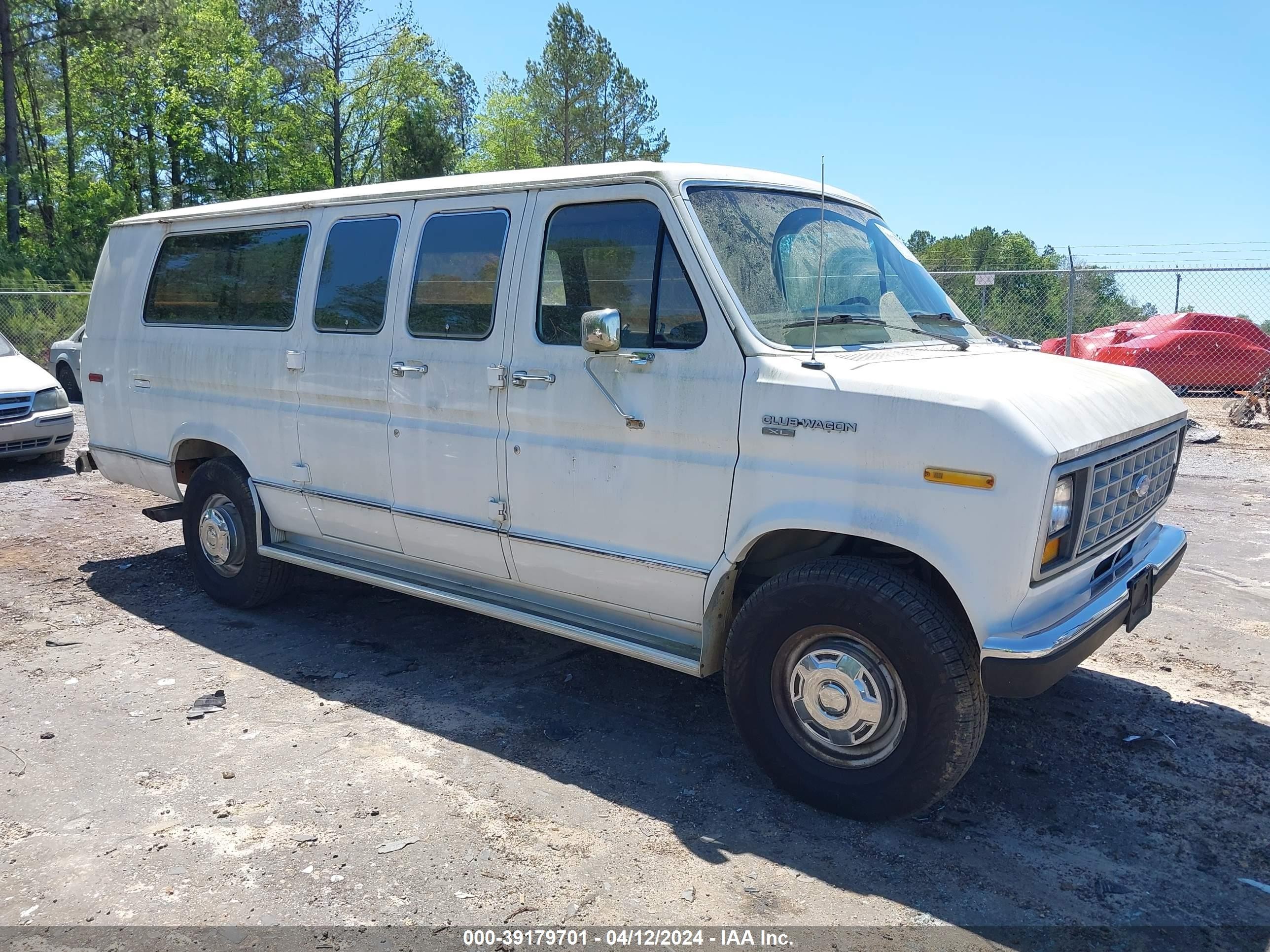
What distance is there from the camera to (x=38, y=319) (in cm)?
1978

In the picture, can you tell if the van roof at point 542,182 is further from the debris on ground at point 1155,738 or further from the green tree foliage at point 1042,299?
the green tree foliage at point 1042,299

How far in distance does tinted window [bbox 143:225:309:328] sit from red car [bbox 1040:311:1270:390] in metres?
13.4

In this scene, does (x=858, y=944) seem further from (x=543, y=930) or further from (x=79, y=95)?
(x=79, y=95)

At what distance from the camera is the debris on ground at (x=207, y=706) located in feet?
14.9

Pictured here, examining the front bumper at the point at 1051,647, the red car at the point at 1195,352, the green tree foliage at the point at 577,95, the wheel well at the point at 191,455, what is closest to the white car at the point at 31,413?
the wheel well at the point at 191,455

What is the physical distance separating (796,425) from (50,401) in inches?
385

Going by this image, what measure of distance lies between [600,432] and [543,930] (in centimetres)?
194

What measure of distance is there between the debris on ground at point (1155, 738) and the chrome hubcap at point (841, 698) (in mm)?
1479

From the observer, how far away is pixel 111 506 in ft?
29.2

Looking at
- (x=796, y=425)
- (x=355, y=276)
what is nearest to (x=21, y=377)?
(x=355, y=276)

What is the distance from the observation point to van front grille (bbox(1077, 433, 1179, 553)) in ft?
11.4

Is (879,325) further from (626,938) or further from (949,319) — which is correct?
(626,938)

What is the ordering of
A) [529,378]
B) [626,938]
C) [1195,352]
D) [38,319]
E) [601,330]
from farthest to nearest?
1. [38,319]
2. [1195,352]
3. [529,378]
4. [601,330]
5. [626,938]

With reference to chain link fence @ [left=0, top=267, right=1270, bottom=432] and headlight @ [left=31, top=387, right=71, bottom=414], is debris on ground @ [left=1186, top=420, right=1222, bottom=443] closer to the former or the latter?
chain link fence @ [left=0, top=267, right=1270, bottom=432]
